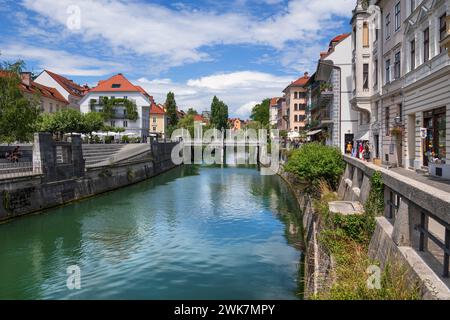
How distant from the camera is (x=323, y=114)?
158 feet

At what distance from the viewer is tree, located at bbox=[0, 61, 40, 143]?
97.3 ft

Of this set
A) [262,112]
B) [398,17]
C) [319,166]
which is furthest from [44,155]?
[262,112]

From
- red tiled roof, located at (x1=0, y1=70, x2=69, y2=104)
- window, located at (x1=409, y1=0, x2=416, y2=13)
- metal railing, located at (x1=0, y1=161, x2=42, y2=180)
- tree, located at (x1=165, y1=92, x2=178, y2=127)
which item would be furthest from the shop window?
tree, located at (x1=165, y1=92, x2=178, y2=127)

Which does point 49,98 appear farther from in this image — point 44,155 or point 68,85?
point 44,155

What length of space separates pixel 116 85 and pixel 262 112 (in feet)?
205

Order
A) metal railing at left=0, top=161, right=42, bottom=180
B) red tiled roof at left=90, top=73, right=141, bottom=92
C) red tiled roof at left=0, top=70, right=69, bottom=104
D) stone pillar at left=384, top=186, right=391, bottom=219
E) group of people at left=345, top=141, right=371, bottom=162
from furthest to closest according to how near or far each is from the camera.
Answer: red tiled roof at left=90, top=73, right=141, bottom=92
red tiled roof at left=0, top=70, right=69, bottom=104
group of people at left=345, top=141, right=371, bottom=162
metal railing at left=0, top=161, right=42, bottom=180
stone pillar at left=384, top=186, right=391, bottom=219

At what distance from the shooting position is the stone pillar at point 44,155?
27188 millimetres

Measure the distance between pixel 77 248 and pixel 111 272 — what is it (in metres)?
4.47

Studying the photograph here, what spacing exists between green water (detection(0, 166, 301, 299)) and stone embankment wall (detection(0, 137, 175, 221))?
845 millimetres

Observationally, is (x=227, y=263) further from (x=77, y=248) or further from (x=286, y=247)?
(x=77, y=248)

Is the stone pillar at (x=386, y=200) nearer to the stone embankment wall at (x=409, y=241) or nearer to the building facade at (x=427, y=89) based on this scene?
the stone embankment wall at (x=409, y=241)

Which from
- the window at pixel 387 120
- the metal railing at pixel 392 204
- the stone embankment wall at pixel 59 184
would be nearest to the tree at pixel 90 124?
the stone embankment wall at pixel 59 184

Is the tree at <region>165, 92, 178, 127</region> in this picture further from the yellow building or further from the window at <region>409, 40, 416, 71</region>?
the window at <region>409, 40, 416, 71</region>
